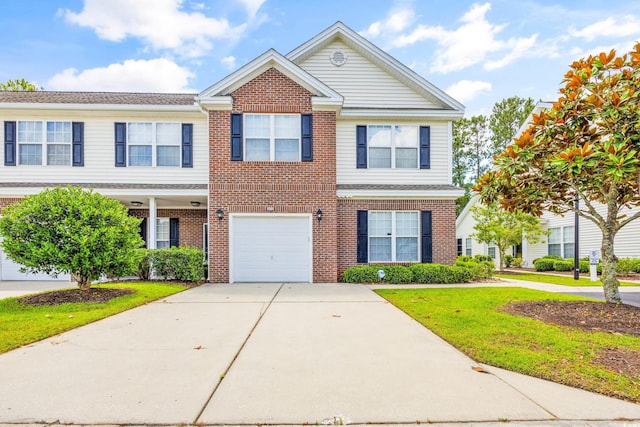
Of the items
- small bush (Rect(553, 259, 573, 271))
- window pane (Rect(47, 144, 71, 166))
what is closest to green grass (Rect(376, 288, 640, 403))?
small bush (Rect(553, 259, 573, 271))

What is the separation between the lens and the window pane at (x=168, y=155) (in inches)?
484

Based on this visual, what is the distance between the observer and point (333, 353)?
170 inches

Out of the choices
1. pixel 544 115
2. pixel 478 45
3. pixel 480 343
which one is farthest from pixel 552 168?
pixel 478 45

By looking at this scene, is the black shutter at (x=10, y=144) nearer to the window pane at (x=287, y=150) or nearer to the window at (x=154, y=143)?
the window at (x=154, y=143)

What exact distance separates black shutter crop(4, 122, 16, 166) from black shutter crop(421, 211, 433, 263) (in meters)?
14.5

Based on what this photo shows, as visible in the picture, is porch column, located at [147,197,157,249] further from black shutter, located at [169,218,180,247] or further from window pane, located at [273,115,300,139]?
window pane, located at [273,115,300,139]

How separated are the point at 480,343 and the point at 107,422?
4245 millimetres

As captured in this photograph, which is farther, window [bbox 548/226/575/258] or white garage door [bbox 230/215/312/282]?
window [bbox 548/226/575/258]

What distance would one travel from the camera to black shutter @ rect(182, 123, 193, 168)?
12.2 meters

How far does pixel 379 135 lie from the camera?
40.8 feet

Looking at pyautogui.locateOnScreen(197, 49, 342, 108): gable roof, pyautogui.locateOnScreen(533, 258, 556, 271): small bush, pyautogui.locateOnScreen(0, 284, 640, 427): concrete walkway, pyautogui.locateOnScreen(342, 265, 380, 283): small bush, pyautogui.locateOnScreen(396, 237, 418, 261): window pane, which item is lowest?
pyautogui.locateOnScreen(533, 258, 556, 271): small bush

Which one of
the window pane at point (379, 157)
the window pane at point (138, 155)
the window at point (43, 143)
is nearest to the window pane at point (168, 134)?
the window pane at point (138, 155)

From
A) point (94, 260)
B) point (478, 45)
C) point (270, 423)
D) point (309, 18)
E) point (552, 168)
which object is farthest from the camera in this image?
point (478, 45)

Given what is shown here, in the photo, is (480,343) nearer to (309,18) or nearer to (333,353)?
(333,353)
